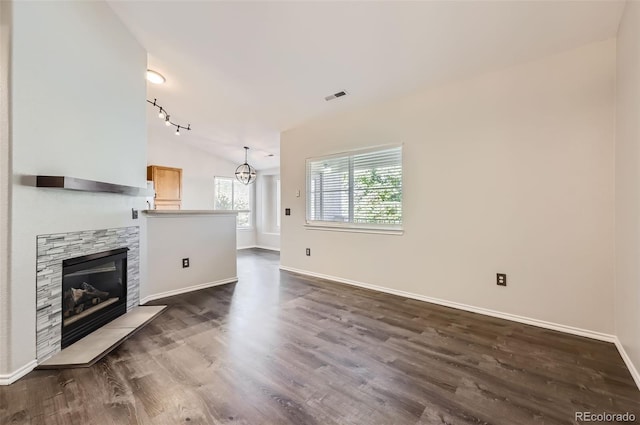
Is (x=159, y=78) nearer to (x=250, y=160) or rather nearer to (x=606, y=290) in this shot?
(x=250, y=160)

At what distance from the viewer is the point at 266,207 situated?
795 centimetres

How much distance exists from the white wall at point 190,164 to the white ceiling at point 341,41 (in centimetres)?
270

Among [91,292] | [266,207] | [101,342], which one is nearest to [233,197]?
[266,207]

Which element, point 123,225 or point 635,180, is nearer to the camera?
point 635,180

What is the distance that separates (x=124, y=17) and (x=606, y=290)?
16.8 feet

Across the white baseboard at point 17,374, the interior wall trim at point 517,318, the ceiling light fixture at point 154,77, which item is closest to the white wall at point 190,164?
the ceiling light fixture at point 154,77

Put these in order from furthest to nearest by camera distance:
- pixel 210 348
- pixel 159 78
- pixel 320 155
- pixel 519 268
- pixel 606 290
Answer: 1. pixel 320 155
2. pixel 159 78
3. pixel 519 268
4. pixel 606 290
5. pixel 210 348

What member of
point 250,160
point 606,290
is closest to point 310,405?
point 606,290

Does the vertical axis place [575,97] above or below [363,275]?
above

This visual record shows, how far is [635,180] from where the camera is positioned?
1740mm

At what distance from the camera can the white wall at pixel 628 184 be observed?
5.64 ft

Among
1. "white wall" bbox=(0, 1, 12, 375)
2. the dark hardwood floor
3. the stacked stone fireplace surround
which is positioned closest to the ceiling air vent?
the dark hardwood floor

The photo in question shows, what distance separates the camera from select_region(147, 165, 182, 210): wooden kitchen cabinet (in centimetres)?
571

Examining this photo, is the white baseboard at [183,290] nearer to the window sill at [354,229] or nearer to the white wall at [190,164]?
the window sill at [354,229]
